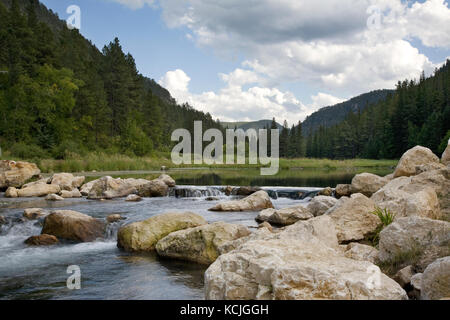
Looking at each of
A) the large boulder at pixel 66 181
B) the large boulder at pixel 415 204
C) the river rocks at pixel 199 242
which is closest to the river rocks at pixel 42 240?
the river rocks at pixel 199 242

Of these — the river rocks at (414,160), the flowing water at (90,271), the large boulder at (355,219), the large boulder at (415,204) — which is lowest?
the flowing water at (90,271)

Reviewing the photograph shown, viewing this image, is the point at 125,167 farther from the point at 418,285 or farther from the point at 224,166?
the point at 418,285

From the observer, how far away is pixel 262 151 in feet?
375

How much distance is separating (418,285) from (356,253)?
7.33 ft

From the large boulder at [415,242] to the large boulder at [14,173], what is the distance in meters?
24.6

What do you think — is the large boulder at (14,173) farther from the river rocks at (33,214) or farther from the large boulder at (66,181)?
the river rocks at (33,214)

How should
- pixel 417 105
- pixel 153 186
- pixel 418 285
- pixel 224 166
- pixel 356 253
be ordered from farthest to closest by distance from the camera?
pixel 417 105 → pixel 224 166 → pixel 153 186 → pixel 356 253 → pixel 418 285

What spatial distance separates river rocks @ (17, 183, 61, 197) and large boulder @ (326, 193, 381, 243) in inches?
707

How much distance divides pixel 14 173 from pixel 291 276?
25.3m

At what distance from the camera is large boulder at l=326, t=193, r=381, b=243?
9.09 metres

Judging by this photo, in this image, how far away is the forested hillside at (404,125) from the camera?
64.9 m

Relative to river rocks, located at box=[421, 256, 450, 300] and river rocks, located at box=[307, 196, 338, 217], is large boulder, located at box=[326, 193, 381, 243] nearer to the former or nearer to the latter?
river rocks, located at box=[307, 196, 338, 217]

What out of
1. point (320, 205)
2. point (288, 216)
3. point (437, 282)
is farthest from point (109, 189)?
point (437, 282)
